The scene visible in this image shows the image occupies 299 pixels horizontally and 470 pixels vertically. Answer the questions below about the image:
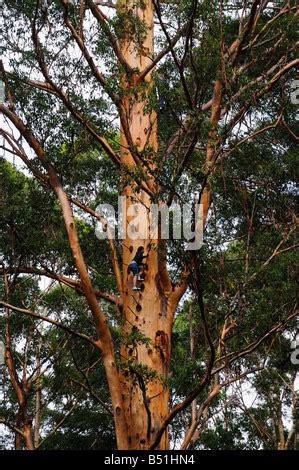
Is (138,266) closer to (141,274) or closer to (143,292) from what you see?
(141,274)

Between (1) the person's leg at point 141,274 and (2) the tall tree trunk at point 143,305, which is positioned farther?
(1) the person's leg at point 141,274

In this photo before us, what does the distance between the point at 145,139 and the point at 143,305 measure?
5.85ft

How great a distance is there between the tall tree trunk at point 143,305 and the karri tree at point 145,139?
0.04 feet

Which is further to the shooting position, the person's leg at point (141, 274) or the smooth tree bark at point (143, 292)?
the person's leg at point (141, 274)

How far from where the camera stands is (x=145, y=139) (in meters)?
7.50

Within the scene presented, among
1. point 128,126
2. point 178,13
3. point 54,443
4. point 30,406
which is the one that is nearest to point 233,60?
point 178,13

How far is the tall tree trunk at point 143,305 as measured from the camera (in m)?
6.38

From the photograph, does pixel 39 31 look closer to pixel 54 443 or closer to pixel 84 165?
pixel 84 165

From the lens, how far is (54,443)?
14.5 metres

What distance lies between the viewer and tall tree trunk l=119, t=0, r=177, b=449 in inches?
251

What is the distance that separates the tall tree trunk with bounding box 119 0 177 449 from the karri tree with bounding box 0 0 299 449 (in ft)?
0.04

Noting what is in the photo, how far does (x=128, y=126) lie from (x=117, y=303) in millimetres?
1754

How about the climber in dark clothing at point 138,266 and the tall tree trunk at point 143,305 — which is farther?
the climber in dark clothing at point 138,266

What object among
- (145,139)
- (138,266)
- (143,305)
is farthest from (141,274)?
(145,139)
